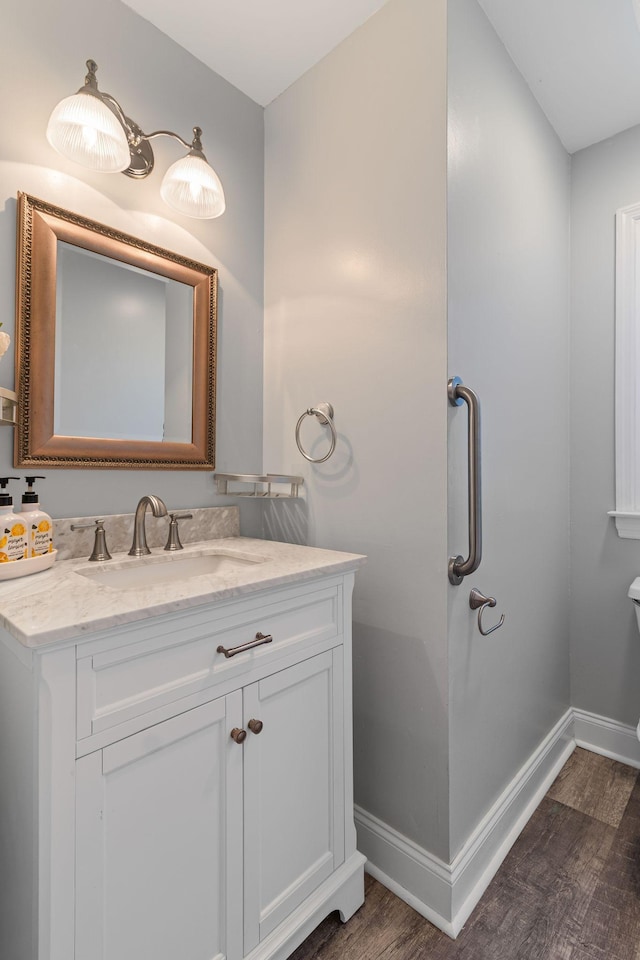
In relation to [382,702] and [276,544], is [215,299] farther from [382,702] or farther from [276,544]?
[382,702]

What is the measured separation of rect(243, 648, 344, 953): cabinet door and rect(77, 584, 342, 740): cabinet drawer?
7cm

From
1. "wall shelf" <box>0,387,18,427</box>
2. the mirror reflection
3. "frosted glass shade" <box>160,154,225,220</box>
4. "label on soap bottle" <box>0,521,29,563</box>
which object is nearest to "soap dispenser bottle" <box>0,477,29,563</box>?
"label on soap bottle" <box>0,521,29,563</box>

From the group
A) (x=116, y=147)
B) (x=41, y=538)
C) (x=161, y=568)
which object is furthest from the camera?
(x=161, y=568)

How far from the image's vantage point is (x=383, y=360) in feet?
4.45

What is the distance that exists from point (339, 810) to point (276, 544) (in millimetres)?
717

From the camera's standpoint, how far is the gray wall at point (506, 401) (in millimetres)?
1261

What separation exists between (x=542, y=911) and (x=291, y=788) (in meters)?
0.79

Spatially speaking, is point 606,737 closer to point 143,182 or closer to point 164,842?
point 164,842

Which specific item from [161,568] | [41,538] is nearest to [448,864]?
[161,568]

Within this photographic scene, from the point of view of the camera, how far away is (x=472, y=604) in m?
1.29

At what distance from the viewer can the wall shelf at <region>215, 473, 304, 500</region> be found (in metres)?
1.52

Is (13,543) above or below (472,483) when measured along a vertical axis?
below

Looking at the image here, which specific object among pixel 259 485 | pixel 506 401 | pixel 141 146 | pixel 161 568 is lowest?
pixel 161 568

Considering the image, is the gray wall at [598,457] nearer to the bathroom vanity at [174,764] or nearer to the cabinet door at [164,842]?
the bathroom vanity at [174,764]
